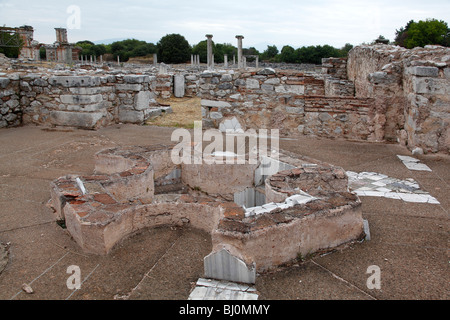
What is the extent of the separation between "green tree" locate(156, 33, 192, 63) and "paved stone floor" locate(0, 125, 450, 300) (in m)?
46.3

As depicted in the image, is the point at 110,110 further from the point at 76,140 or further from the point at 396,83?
the point at 396,83

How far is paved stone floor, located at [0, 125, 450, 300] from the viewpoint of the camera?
2.58m

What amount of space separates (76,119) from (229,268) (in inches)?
257

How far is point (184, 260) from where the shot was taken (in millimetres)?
3004

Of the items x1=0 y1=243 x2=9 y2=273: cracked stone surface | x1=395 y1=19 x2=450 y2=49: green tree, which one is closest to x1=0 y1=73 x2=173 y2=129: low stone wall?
x1=0 y1=243 x2=9 y2=273: cracked stone surface

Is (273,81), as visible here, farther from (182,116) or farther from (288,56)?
(288,56)

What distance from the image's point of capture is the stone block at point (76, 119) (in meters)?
7.90

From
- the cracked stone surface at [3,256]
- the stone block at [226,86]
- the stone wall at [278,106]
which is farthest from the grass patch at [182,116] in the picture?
the cracked stone surface at [3,256]

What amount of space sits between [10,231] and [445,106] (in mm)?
6282

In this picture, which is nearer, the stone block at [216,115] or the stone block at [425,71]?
the stone block at [425,71]

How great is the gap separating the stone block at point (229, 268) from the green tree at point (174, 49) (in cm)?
4863
